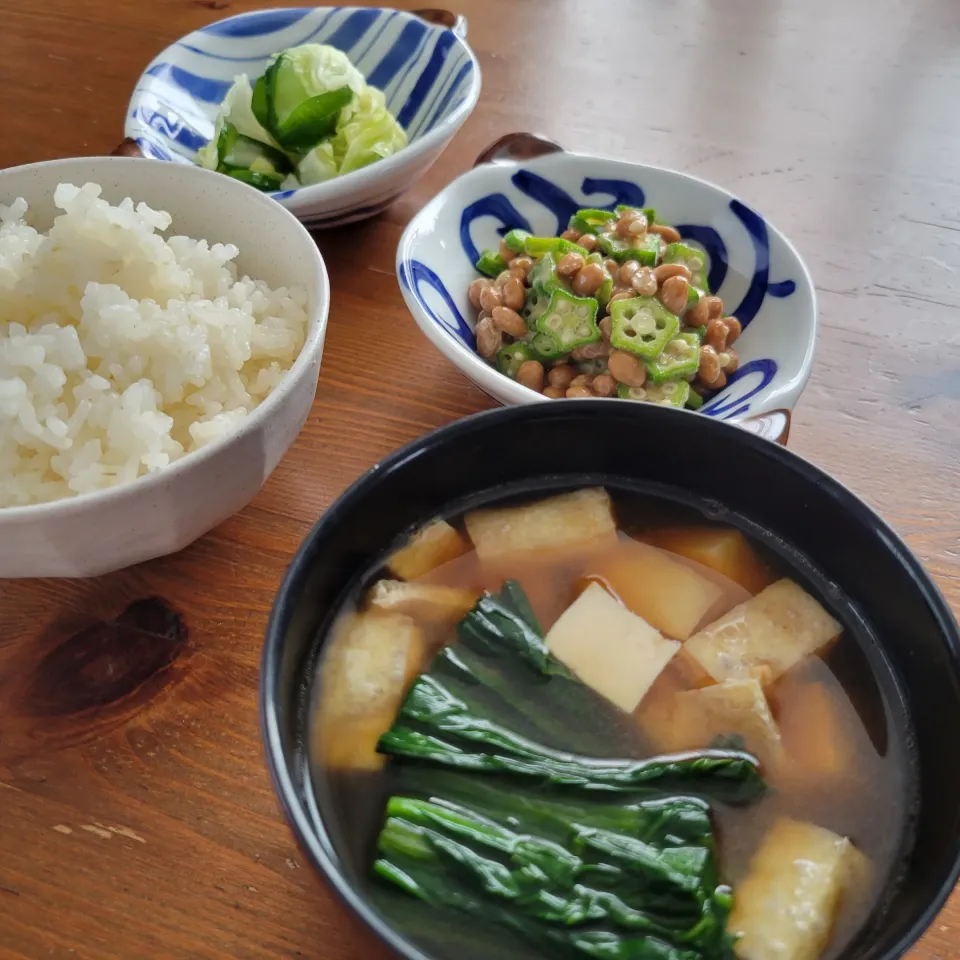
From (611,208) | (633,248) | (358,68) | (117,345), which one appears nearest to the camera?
(117,345)

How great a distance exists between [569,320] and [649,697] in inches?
23.4

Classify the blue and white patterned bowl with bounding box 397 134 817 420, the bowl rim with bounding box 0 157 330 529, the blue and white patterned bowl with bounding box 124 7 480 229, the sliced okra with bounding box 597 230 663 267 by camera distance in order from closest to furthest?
the bowl rim with bounding box 0 157 330 529, the blue and white patterned bowl with bounding box 397 134 817 420, the sliced okra with bounding box 597 230 663 267, the blue and white patterned bowl with bounding box 124 7 480 229

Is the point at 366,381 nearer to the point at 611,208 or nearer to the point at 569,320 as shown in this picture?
the point at 569,320

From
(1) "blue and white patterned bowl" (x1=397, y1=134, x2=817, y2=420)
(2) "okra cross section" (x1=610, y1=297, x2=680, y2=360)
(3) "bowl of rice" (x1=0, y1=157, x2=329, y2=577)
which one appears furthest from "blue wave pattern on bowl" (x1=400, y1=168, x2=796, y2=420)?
(3) "bowl of rice" (x1=0, y1=157, x2=329, y2=577)

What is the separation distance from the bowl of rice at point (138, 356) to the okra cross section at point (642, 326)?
43 cm

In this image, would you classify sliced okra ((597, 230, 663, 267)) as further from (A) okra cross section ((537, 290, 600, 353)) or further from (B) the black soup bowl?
(B) the black soup bowl

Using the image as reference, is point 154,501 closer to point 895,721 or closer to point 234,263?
point 234,263

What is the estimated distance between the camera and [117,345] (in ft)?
3.10

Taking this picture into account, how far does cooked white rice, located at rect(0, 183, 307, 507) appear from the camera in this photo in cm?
90

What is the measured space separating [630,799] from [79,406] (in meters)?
0.69

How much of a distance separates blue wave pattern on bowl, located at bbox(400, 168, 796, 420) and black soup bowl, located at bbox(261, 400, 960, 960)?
28 centimetres

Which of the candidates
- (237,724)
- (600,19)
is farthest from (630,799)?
(600,19)

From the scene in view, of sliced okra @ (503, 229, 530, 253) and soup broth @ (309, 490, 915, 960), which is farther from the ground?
sliced okra @ (503, 229, 530, 253)

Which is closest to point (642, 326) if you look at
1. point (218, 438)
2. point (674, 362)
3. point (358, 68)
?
point (674, 362)
